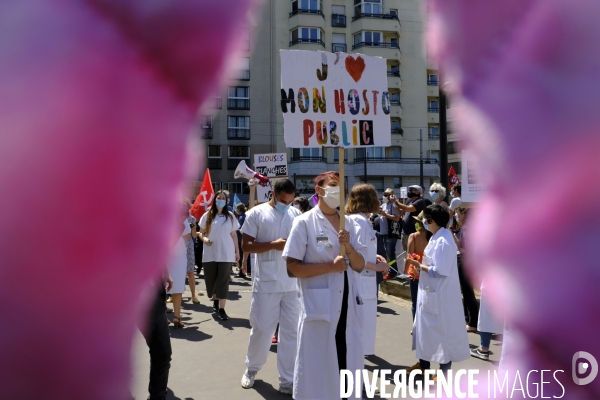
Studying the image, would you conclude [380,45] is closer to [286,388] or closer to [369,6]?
[369,6]

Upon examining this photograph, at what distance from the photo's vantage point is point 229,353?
5.80 metres

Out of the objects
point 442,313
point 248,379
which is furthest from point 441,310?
point 248,379

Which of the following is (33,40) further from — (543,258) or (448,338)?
(448,338)

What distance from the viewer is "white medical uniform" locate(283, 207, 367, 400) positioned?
3.41 metres

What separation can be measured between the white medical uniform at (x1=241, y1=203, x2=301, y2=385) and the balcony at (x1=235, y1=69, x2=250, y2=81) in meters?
4.24

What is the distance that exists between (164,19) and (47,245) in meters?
0.25

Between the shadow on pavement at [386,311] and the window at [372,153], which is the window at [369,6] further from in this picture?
the shadow on pavement at [386,311]

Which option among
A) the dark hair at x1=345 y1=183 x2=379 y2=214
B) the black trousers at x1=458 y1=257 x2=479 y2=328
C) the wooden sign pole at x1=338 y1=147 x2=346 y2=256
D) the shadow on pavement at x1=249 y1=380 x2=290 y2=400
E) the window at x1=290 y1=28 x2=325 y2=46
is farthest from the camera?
the window at x1=290 y1=28 x2=325 y2=46

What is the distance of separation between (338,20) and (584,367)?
4612 cm

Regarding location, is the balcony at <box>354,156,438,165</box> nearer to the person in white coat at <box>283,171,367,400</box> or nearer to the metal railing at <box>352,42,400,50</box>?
the metal railing at <box>352,42,400,50</box>

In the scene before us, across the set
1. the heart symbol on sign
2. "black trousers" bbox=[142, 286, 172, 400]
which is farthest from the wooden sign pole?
"black trousers" bbox=[142, 286, 172, 400]

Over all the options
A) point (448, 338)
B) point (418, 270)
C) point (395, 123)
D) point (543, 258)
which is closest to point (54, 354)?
point (543, 258)

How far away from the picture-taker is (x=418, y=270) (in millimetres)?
5117

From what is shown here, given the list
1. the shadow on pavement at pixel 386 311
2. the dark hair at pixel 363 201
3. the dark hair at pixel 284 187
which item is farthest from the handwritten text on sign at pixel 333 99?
the shadow on pavement at pixel 386 311
